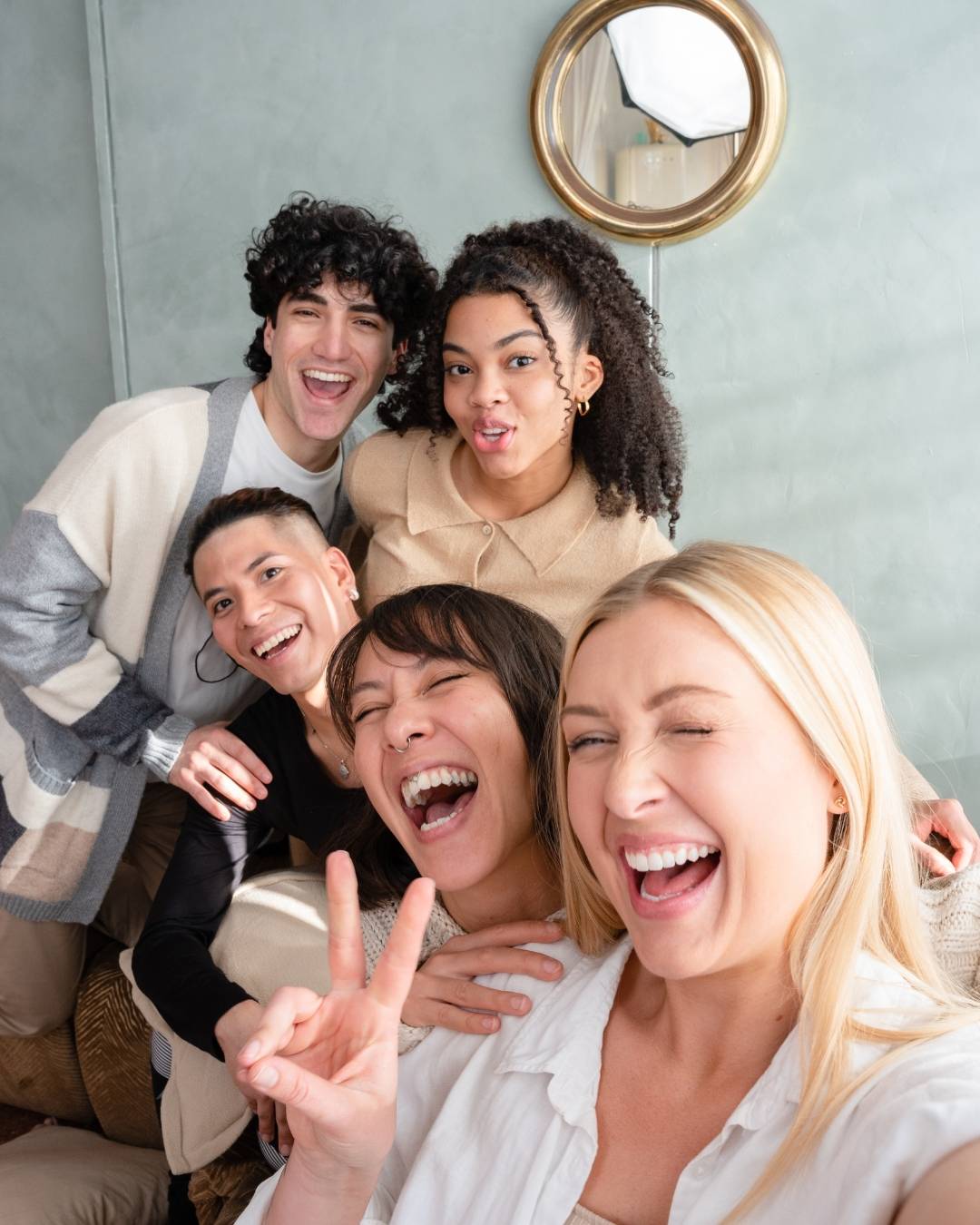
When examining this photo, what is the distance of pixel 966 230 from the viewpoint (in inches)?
108

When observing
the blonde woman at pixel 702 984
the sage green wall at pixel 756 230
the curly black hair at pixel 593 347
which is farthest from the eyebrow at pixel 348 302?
the blonde woman at pixel 702 984

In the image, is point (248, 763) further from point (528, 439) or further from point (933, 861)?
point (933, 861)

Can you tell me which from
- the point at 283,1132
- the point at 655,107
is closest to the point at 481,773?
the point at 283,1132

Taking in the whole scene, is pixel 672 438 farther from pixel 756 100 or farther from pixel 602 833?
pixel 602 833

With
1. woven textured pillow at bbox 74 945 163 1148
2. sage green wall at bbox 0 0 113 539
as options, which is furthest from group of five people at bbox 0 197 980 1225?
sage green wall at bbox 0 0 113 539

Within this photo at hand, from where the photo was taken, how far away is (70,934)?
8.29 ft

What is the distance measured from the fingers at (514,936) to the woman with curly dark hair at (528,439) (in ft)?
2.58

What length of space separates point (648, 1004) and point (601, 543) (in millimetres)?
1051

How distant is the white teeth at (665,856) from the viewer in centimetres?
103

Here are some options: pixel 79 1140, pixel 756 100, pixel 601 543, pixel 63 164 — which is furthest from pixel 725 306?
pixel 79 1140

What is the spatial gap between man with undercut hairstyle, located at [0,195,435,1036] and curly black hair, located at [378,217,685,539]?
0.15m

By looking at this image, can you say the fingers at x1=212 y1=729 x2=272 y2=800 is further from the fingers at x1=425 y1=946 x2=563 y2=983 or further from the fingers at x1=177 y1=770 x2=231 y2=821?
the fingers at x1=425 y1=946 x2=563 y2=983

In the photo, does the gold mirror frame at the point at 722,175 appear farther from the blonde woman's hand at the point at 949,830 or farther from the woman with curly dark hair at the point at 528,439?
the blonde woman's hand at the point at 949,830

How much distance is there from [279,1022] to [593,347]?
1.46 meters
